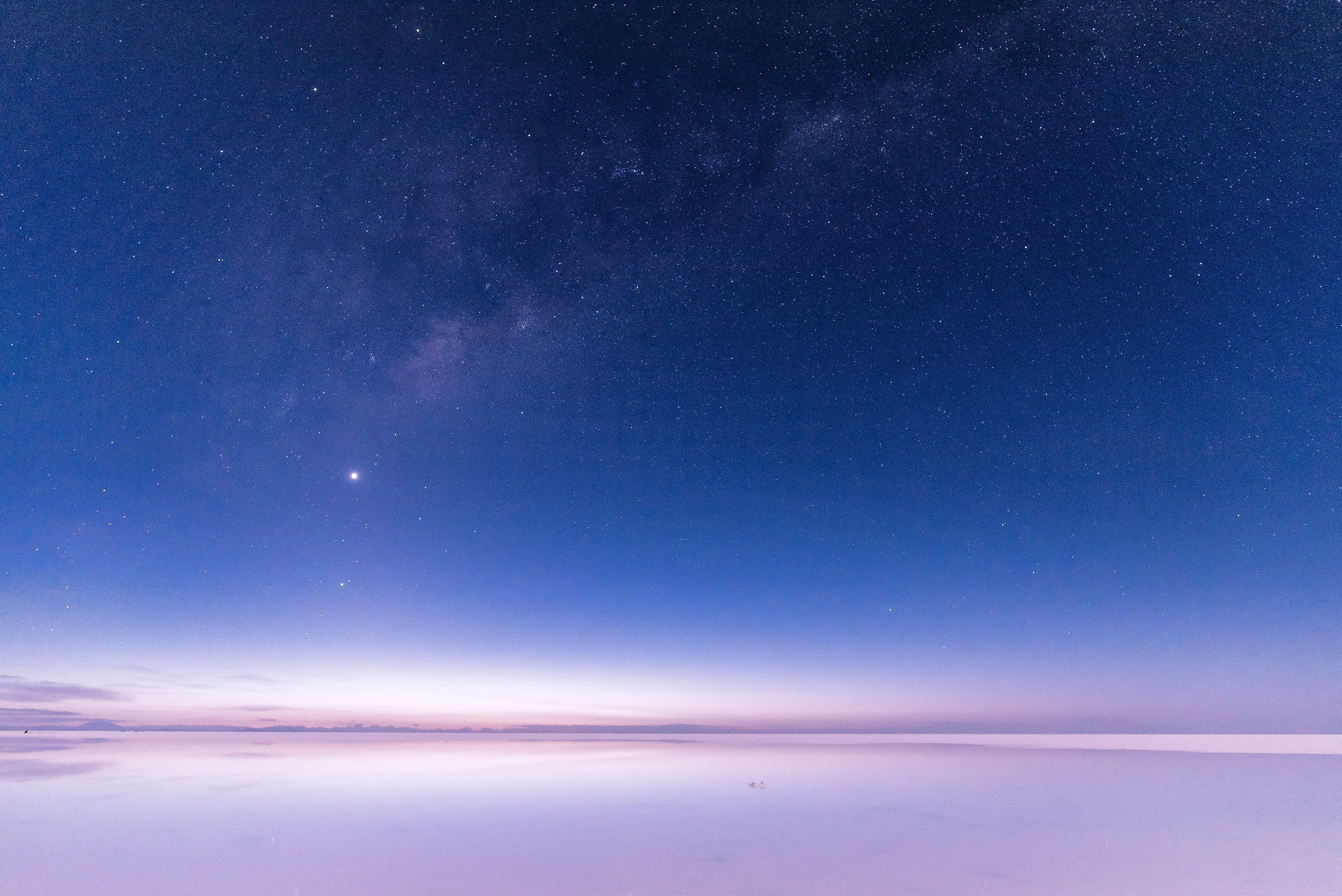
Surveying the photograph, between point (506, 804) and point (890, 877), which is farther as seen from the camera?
point (506, 804)

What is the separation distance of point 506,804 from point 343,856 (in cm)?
860

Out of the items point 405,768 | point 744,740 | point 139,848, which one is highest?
point 139,848

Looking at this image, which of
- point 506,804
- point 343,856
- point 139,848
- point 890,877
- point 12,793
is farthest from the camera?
point 12,793

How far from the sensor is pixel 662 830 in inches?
719

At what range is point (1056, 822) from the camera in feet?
64.4

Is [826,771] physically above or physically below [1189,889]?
below

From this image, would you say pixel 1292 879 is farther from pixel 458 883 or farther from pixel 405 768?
pixel 405 768

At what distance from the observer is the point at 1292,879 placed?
537 inches

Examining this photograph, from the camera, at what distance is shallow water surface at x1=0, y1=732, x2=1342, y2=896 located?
13.3 m

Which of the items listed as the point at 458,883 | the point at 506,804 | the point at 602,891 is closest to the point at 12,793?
the point at 506,804

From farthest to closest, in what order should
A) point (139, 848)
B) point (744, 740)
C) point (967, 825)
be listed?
point (744, 740) < point (967, 825) < point (139, 848)

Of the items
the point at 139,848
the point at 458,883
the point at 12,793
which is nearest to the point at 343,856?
the point at 458,883

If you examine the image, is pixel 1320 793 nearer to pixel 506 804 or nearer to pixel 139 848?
pixel 506 804

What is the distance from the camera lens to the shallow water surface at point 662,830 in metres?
13.3
